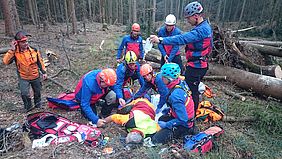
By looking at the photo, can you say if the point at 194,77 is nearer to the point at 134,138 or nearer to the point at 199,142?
the point at 199,142

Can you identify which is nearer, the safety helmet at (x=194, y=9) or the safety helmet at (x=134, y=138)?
the safety helmet at (x=134, y=138)

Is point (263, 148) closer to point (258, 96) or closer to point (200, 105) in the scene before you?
point (200, 105)

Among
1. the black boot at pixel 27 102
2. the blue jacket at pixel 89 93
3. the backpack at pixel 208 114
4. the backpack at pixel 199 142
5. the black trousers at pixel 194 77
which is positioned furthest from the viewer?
the black boot at pixel 27 102

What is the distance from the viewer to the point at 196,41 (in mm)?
4055

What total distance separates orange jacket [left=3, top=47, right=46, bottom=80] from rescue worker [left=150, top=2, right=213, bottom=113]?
2.80 meters

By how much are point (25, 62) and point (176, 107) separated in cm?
343

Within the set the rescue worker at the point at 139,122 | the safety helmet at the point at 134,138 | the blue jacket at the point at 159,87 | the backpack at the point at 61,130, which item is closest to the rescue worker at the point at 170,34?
the blue jacket at the point at 159,87

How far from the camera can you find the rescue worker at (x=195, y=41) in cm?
396

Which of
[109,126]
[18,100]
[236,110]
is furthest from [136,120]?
[18,100]

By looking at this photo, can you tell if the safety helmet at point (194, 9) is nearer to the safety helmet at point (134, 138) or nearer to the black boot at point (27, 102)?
the safety helmet at point (134, 138)

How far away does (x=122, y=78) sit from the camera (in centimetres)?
509

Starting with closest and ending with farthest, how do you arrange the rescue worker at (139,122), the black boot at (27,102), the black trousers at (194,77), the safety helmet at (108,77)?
the rescue worker at (139,122) < the safety helmet at (108,77) < the black trousers at (194,77) < the black boot at (27,102)

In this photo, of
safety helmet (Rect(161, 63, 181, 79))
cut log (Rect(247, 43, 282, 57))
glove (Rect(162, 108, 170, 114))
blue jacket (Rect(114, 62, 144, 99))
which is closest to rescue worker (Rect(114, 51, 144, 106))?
blue jacket (Rect(114, 62, 144, 99))

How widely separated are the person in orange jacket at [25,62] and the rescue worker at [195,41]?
110 inches
